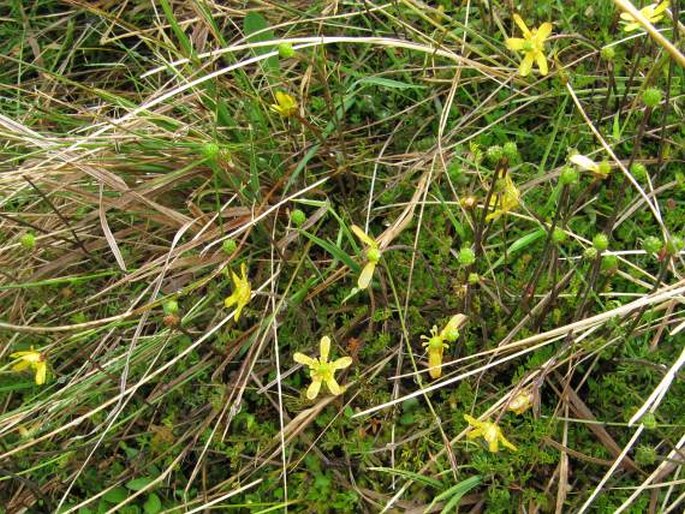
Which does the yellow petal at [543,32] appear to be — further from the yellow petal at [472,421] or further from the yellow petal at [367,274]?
the yellow petal at [472,421]

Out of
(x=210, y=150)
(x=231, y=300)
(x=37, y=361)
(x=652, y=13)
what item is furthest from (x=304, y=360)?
(x=652, y=13)

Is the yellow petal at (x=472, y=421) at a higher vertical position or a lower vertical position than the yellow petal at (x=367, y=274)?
lower

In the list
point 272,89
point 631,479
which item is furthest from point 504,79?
point 631,479

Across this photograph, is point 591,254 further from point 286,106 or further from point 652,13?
point 286,106

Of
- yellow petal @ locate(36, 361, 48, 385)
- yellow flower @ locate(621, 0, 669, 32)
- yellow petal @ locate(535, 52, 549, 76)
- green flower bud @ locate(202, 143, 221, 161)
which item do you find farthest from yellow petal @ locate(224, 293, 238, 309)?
yellow flower @ locate(621, 0, 669, 32)

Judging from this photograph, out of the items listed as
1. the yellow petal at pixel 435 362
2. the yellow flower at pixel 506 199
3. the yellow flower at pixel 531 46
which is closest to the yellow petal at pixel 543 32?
the yellow flower at pixel 531 46

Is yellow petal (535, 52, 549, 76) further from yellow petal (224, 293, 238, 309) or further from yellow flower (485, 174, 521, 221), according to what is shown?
yellow petal (224, 293, 238, 309)
